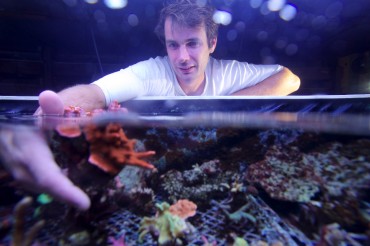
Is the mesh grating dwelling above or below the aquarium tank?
below

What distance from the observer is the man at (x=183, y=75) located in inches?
150

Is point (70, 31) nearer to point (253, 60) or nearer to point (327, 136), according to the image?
point (253, 60)

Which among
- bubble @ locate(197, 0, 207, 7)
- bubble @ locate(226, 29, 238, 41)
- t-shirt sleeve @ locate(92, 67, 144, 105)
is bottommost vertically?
t-shirt sleeve @ locate(92, 67, 144, 105)

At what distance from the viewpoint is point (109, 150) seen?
1.89 metres

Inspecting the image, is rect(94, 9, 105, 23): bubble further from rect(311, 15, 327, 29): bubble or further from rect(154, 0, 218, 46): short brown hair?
rect(311, 15, 327, 29): bubble

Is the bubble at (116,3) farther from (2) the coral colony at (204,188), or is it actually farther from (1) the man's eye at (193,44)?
(2) the coral colony at (204,188)

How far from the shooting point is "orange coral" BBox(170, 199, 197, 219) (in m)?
2.32

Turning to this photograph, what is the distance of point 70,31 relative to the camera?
267 inches

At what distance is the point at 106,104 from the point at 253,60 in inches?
258

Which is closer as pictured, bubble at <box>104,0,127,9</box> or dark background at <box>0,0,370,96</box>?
bubble at <box>104,0,127,9</box>

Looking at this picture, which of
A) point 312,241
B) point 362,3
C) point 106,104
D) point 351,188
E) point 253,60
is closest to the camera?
point 312,241

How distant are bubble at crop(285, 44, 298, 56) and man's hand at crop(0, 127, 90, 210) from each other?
8390 millimetres

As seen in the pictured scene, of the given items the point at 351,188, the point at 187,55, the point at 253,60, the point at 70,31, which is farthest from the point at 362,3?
the point at 70,31

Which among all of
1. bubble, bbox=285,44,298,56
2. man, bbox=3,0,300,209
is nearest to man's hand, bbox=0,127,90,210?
man, bbox=3,0,300,209
